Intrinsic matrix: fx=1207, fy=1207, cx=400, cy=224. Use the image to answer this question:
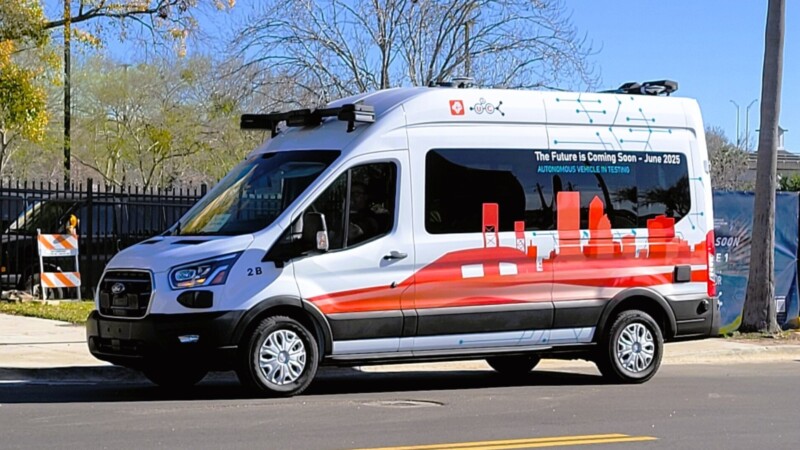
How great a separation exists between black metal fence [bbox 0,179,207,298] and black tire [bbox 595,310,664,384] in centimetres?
1098

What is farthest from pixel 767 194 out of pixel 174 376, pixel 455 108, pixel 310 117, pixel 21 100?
pixel 21 100

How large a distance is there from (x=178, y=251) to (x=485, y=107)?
335 centimetres

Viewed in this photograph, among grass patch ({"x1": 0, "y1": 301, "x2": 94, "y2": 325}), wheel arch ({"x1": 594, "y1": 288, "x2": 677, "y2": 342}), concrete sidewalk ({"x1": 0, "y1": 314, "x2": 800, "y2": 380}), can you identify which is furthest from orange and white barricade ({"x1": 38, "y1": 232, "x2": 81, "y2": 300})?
wheel arch ({"x1": 594, "y1": 288, "x2": 677, "y2": 342})

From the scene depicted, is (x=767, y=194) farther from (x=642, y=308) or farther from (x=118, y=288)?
(x=118, y=288)

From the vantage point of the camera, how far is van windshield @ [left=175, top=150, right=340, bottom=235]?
11.0 metres

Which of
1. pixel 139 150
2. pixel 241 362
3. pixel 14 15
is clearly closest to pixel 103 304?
pixel 241 362

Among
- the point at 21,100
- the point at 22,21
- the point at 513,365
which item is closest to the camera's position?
the point at 513,365

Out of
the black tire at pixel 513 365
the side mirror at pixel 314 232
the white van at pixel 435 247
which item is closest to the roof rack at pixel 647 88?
the white van at pixel 435 247

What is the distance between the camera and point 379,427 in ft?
30.2

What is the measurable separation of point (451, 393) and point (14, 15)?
13.4 meters

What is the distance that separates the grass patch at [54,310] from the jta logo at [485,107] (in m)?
7.79

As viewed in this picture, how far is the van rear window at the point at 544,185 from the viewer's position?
11555 millimetres

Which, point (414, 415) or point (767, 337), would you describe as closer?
point (414, 415)

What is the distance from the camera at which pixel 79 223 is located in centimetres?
2136
